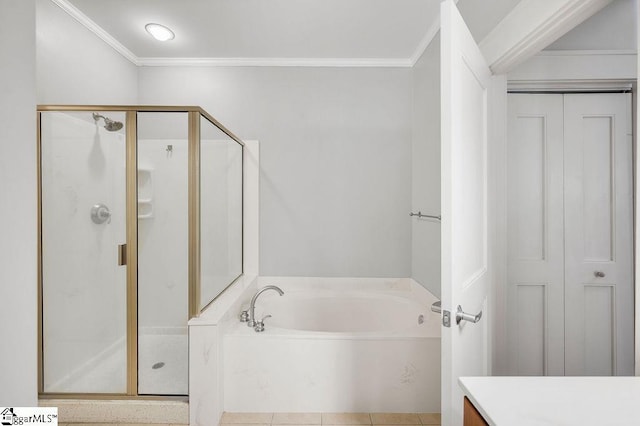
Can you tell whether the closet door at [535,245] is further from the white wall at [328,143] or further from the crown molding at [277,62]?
the crown molding at [277,62]

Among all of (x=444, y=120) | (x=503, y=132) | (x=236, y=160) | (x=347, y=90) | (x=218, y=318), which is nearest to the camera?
(x=444, y=120)

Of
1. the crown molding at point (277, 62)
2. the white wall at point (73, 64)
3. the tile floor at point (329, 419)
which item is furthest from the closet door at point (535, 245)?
the white wall at point (73, 64)

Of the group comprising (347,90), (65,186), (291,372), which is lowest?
(291,372)

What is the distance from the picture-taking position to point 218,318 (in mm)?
1892

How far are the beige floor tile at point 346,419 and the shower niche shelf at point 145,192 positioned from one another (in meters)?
1.51

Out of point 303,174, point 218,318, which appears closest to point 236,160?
point 303,174

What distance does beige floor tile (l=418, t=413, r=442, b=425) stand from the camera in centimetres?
188

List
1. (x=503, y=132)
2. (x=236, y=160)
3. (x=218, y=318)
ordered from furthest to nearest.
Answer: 1. (x=236, y=160)
2. (x=218, y=318)
3. (x=503, y=132)

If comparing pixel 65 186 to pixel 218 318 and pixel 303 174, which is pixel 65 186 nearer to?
pixel 218 318

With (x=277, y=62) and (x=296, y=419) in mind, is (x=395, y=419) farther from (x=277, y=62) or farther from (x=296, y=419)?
(x=277, y=62)

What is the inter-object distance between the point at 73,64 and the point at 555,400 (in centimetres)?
292

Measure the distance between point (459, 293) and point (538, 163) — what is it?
1.22 meters

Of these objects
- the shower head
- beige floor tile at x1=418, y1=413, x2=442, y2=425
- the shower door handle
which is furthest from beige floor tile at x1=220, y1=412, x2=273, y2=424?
the shower head

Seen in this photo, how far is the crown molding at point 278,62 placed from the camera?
2.89 meters
